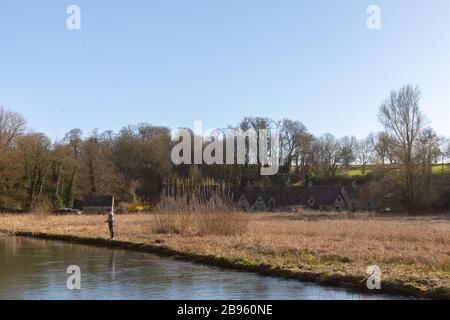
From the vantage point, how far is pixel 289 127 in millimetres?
80938

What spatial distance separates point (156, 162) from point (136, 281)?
56269 millimetres

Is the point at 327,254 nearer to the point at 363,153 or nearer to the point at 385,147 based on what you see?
the point at 385,147

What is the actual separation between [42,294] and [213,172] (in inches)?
2465

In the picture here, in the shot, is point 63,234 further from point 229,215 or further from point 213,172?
point 213,172

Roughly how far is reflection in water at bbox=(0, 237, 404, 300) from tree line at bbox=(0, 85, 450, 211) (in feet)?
105

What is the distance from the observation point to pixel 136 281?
48.9ft

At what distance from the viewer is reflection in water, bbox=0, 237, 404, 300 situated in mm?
12602

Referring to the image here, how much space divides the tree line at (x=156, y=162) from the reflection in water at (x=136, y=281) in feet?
105

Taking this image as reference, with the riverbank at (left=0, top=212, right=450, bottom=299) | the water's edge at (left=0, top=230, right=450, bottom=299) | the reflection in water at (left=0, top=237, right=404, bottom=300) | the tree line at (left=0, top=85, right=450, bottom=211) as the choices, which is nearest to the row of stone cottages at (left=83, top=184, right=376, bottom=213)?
the tree line at (left=0, top=85, right=450, bottom=211)

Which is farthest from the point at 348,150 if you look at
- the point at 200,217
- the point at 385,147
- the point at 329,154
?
the point at 200,217

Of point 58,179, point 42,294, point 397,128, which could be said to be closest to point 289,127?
point 397,128

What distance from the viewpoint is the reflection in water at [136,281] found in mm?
12602

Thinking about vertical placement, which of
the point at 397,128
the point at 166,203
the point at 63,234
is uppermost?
the point at 397,128

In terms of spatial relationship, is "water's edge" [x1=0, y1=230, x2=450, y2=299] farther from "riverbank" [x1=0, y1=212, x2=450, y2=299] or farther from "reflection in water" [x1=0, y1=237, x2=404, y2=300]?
"reflection in water" [x1=0, y1=237, x2=404, y2=300]
